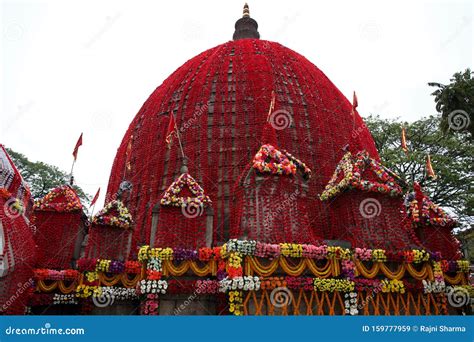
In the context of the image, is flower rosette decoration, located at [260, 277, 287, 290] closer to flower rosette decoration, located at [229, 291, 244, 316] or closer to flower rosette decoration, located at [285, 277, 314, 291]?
flower rosette decoration, located at [285, 277, 314, 291]

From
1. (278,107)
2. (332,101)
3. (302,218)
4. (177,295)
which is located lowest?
(177,295)

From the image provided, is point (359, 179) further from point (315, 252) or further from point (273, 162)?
point (315, 252)

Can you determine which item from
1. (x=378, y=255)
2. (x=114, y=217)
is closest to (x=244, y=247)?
(x=378, y=255)

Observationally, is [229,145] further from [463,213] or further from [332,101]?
[463,213]

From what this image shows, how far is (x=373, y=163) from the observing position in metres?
10.9

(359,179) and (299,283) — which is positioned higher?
(359,179)

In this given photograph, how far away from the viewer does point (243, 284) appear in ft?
27.5

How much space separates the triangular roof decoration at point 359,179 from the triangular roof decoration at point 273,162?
1230 mm

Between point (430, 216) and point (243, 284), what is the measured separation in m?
6.60

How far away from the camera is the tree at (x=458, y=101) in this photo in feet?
40.2

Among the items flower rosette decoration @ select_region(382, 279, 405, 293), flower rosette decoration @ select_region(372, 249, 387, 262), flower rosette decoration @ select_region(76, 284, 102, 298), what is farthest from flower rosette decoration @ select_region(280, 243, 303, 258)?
flower rosette decoration @ select_region(76, 284, 102, 298)

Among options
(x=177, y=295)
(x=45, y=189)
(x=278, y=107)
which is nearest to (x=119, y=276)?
(x=177, y=295)

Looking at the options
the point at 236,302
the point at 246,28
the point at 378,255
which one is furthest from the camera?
the point at 246,28

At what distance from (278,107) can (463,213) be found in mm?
12503
